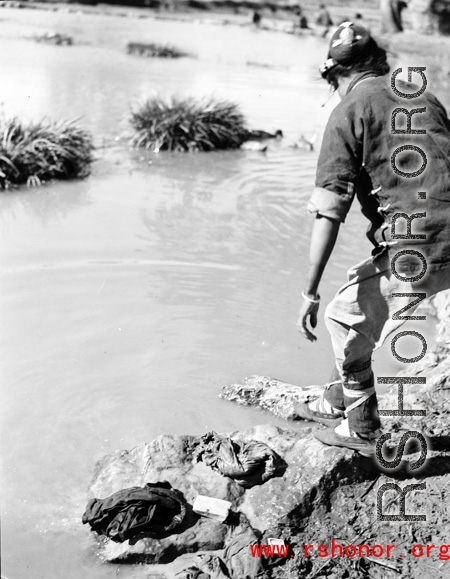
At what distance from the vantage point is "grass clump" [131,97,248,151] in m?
12.2

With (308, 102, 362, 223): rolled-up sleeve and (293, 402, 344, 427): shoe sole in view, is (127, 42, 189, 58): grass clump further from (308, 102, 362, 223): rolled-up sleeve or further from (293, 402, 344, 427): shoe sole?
(308, 102, 362, 223): rolled-up sleeve

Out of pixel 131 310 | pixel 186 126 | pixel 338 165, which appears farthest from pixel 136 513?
pixel 186 126

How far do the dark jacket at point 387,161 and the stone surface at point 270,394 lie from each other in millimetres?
1789

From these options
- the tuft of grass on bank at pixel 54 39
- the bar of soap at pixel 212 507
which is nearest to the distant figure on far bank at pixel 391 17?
the tuft of grass on bank at pixel 54 39

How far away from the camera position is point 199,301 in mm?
6570

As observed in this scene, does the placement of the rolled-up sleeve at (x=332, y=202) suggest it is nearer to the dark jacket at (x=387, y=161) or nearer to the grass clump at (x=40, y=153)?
the dark jacket at (x=387, y=161)

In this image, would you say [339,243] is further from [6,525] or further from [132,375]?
[6,525]

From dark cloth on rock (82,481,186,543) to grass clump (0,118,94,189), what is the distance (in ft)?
22.6

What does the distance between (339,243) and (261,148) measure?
4.89m

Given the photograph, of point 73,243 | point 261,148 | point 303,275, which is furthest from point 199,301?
point 261,148

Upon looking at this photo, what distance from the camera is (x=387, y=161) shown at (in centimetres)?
317

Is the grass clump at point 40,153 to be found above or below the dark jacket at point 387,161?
below

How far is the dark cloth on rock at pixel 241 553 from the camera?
3164 millimetres

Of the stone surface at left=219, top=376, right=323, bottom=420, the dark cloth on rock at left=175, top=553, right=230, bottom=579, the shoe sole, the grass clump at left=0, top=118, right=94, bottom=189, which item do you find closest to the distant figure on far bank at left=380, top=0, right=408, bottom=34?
the grass clump at left=0, top=118, right=94, bottom=189
